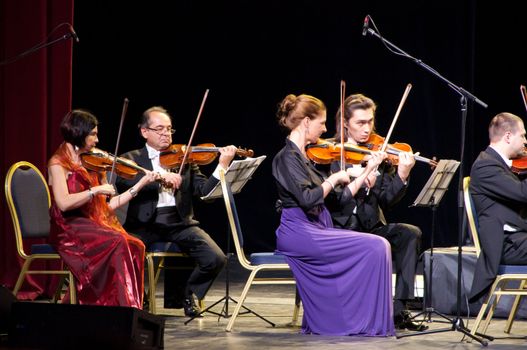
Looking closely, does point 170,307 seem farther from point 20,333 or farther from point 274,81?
point 274,81

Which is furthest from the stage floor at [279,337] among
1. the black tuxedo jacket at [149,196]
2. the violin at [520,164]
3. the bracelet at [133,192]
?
the violin at [520,164]

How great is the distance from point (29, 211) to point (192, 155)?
3.28 feet

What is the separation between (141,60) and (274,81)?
1326 millimetres

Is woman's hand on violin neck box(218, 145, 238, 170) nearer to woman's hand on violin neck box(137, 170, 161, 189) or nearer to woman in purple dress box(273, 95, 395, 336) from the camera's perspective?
woman's hand on violin neck box(137, 170, 161, 189)

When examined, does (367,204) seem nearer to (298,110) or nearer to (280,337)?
(298,110)

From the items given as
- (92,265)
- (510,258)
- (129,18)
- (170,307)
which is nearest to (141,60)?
(129,18)

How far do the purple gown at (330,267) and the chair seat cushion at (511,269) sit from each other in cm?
56

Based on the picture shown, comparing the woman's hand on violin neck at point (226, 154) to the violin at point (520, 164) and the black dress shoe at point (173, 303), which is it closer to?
the black dress shoe at point (173, 303)

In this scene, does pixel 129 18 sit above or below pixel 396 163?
above

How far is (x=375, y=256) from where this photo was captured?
4730 mm

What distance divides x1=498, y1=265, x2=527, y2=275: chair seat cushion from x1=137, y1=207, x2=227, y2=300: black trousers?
162 cm

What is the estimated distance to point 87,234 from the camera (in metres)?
4.86

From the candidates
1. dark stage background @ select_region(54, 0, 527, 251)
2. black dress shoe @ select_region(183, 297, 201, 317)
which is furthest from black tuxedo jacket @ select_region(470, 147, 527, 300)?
dark stage background @ select_region(54, 0, 527, 251)

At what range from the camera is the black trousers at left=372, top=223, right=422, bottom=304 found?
510 centimetres
